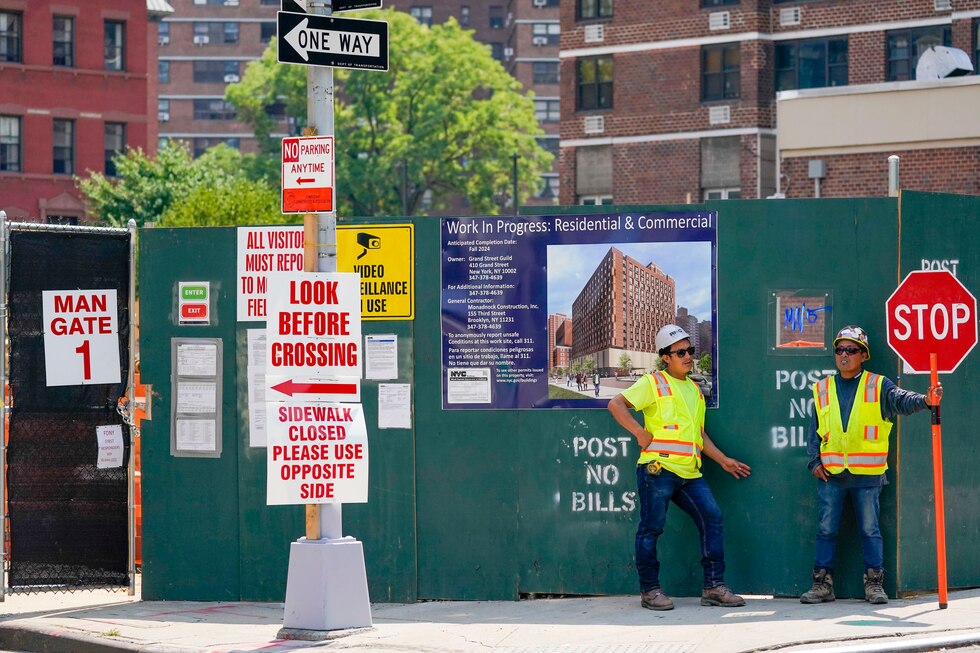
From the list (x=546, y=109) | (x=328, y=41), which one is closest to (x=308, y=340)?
(x=328, y=41)

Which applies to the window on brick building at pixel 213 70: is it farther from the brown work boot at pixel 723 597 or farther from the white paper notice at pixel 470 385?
the brown work boot at pixel 723 597

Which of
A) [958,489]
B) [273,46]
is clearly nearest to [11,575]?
[958,489]

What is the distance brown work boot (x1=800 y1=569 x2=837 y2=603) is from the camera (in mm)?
10422

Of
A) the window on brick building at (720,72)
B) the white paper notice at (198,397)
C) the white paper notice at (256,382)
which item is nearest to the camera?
the white paper notice at (256,382)

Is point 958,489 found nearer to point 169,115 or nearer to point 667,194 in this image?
point 667,194

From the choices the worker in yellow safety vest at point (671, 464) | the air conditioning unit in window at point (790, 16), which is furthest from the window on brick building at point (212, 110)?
the worker in yellow safety vest at point (671, 464)

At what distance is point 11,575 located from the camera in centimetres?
1146

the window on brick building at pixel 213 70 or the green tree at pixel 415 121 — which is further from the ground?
the window on brick building at pixel 213 70

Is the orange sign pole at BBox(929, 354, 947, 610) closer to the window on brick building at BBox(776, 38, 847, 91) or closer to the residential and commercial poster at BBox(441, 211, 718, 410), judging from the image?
the residential and commercial poster at BBox(441, 211, 718, 410)

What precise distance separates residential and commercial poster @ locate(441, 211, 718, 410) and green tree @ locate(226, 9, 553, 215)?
5618cm

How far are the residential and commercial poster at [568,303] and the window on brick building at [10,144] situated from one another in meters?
44.8

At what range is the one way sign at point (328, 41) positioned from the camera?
980cm

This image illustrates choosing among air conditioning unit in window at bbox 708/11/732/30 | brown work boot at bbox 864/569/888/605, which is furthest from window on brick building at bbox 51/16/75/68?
brown work boot at bbox 864/569/888/605

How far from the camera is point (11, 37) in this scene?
52.3 metres
